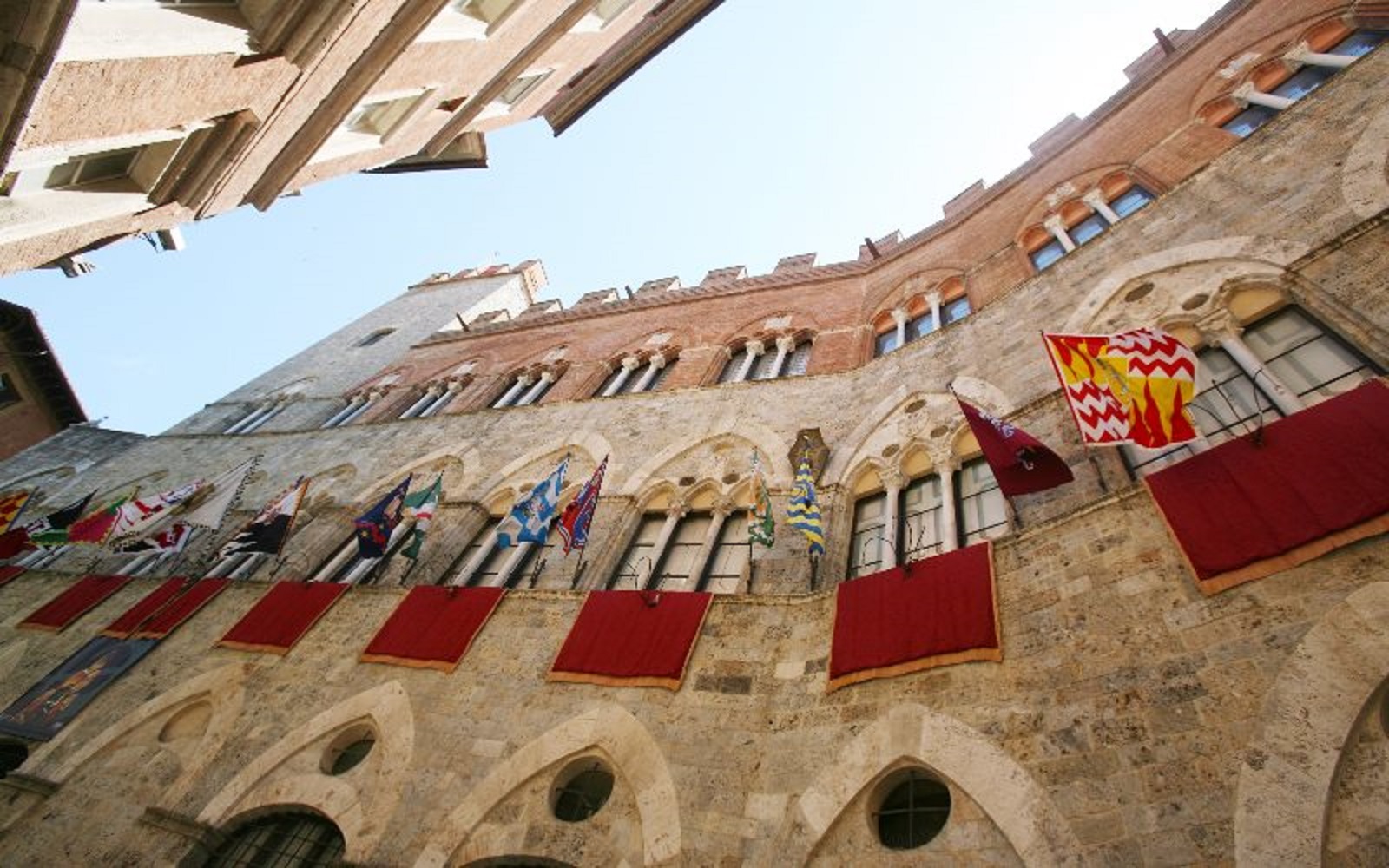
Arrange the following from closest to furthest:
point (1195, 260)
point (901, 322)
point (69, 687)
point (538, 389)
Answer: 1. point (1195, 260)
2. point (69, 687)
3. point (901, 322)
4. point (538, 389)

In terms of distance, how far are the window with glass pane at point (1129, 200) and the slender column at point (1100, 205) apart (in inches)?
3.5

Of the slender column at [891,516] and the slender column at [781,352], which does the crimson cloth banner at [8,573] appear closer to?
the slender column at [781,352]

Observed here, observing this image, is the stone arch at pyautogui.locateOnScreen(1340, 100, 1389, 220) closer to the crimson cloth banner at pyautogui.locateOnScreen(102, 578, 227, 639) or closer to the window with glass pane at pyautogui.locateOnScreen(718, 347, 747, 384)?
the window with glass pane at pyautogui.locateOnScreen(718, 347, 747, 384)

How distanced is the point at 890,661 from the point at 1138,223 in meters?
6.92

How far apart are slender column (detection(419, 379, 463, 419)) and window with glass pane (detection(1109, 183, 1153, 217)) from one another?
1544cm

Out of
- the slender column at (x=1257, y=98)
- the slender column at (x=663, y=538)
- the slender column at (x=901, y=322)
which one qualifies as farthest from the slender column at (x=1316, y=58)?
the slender column at (x=663, y=538)

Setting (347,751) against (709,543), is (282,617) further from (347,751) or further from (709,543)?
(709,543)

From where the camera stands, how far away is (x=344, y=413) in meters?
19.0

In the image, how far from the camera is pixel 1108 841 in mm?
3691

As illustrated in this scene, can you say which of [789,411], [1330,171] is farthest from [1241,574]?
[789,411]

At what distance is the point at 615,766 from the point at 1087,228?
10612mm

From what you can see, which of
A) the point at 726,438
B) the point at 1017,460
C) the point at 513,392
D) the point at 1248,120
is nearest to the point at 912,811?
the point at 1017,460

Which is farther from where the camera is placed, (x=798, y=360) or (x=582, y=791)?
(x=798, y=360)

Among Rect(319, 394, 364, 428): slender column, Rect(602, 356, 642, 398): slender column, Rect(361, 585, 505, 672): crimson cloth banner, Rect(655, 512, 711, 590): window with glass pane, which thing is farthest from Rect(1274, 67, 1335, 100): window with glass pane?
Rect(319, 394, 364, 428): slender column
